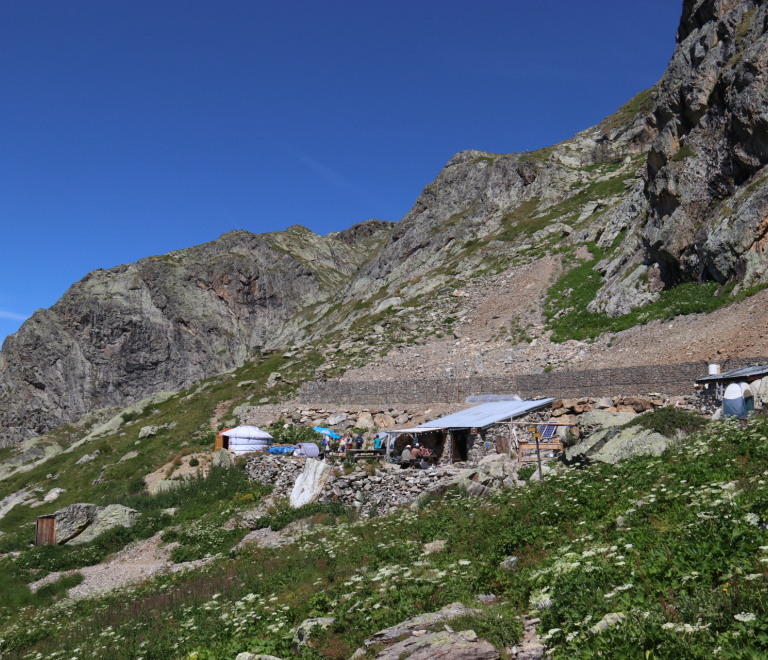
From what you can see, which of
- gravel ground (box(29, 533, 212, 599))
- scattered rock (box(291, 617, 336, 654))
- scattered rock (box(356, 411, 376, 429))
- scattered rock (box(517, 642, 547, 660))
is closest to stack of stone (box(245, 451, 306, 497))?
gravel ground (box(29, 533, 212, 599))

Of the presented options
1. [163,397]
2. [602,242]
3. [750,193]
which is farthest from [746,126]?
[163,397]

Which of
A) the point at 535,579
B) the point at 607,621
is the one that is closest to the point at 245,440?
the point at 535,579

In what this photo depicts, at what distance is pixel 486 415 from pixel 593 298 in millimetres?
23064

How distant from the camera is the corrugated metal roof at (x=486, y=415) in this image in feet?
71.3

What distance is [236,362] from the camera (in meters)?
144

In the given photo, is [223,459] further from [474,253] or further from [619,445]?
[474,253]

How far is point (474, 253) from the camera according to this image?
68.4 metres

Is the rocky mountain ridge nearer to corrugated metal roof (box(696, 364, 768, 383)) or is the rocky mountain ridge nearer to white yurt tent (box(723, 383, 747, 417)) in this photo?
corrugated metal roof (box(696, 364, 768, 383))

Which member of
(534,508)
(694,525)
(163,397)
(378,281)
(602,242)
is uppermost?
(378,281)

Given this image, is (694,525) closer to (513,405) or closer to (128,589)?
(128,589)

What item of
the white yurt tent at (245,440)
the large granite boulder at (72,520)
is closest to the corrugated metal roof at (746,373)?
the white yurt tent at (245,440)

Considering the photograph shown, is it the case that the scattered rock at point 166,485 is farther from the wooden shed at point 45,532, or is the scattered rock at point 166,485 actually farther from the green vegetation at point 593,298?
the green vegetation at point 593,298

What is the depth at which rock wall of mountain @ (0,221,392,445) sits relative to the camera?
13100 centimetres

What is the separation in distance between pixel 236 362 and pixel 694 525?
476 feet
